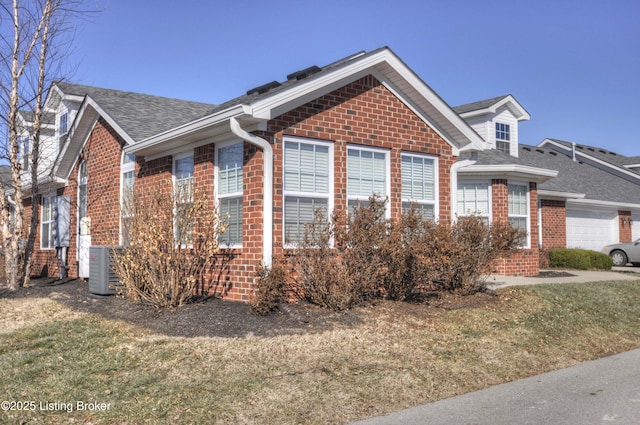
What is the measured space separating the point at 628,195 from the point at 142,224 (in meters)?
24.5

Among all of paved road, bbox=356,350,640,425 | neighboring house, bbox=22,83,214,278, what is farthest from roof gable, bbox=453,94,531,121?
paved road, bbox=356,350,640,425

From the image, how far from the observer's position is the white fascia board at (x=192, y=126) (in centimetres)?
933

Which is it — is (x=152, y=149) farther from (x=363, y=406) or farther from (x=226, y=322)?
(x=363, y=406)

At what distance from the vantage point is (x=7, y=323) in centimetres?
942

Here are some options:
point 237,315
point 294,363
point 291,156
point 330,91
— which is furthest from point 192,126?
point 294,363

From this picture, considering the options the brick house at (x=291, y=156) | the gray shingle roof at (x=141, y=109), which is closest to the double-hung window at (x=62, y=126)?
the gray shingle roof at (x=141, y=109)

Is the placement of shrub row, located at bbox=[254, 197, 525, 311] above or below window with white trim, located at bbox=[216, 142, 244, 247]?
below

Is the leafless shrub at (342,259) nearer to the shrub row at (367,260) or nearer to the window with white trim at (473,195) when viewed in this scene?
the shrub row at (367,260)

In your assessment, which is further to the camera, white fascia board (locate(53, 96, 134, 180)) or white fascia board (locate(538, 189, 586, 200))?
white fascia board (locate(538, 189, 586, 200))

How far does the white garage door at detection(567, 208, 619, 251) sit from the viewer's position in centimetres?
2288

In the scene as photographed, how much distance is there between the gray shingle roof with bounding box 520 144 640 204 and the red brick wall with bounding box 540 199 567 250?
2.25 feet

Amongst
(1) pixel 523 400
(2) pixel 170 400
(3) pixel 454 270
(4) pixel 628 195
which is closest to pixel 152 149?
(3) pixel 454 270

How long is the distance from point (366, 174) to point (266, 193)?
244 centimetres

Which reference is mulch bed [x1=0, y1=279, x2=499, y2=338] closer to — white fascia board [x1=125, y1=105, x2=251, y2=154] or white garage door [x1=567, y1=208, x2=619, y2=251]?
white fascia board [x1=125, y1=105, x2=251, y2=154]
